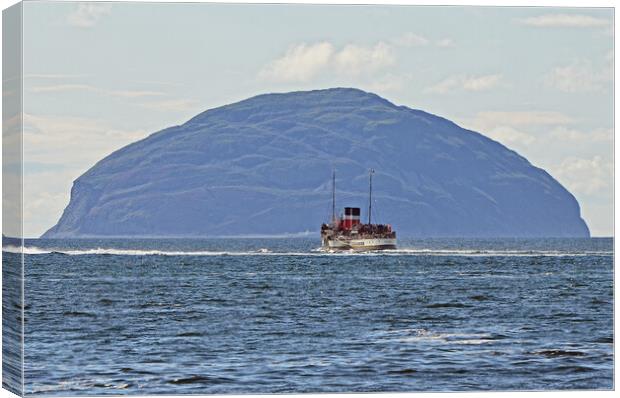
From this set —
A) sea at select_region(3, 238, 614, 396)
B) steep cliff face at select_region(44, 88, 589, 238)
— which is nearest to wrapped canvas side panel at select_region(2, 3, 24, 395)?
sea at select_region(3, 238, 614, 396)

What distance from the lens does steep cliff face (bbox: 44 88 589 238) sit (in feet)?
202

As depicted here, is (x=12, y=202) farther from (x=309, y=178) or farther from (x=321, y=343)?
Result: (x=309, y=178)

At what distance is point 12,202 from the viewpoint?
106 ft

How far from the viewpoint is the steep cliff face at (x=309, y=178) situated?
61625 mm

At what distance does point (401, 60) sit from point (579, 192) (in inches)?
187

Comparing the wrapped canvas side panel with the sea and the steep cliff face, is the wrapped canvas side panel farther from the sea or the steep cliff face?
the steep cliff face

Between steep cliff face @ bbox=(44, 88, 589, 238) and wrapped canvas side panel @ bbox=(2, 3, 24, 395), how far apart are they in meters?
15.2

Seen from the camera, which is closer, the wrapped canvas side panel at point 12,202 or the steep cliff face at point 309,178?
the wrapped canvas side panel at point 12,202

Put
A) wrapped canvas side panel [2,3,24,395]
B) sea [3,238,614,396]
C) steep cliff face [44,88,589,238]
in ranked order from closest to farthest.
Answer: wrapped canvas side panel [2,3,24,395]
sea [3,238,614,396]
steep cliff face [44,88,589,238]

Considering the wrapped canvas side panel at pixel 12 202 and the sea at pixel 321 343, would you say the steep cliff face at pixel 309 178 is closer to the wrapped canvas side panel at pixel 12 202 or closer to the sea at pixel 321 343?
the sea at pixel 321 343

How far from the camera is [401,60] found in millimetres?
37938

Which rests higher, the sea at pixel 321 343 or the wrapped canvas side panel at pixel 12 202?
the wrapped canvas side panel at pixel 12 202

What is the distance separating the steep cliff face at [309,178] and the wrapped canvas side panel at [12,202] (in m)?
15.2

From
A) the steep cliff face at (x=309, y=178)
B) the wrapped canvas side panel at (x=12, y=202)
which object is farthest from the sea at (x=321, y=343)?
the steep cliff face at (x=309, y=178)
